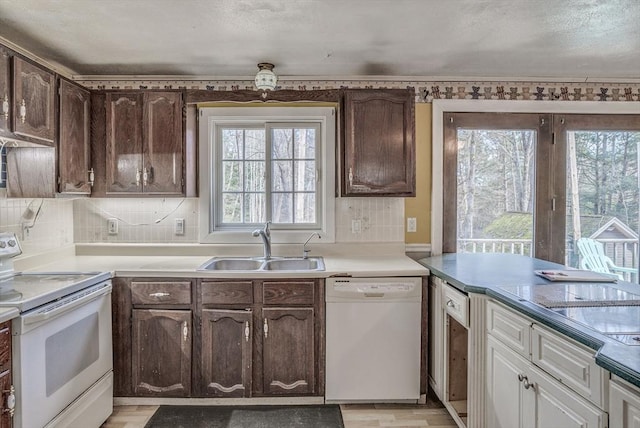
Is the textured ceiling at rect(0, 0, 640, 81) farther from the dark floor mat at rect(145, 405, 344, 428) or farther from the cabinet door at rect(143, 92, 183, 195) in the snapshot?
the dark floor mat at rect(145, 405, 344, 428)

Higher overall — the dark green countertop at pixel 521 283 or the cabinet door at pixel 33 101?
the cabinet door at pixel 33 101

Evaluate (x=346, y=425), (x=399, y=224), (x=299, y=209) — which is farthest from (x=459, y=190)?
(x=346, y=425)

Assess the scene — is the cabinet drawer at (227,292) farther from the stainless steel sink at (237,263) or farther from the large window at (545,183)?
the large window at (545,183)

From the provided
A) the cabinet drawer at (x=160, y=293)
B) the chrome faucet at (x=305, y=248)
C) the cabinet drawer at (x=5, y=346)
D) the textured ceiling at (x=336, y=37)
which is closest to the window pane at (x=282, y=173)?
the chrome faucet at (x=305, y=248)

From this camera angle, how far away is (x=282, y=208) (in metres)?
2.92

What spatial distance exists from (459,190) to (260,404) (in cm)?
206

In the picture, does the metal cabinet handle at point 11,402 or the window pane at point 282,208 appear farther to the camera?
the window pane at point 282,208

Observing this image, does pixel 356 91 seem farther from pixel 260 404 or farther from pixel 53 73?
pixel 260 404

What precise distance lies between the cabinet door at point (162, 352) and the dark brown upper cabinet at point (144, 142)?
863 mm

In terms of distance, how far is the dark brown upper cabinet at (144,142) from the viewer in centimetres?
260

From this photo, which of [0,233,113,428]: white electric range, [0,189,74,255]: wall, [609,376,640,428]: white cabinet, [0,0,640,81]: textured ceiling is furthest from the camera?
[0,189,74,255]: wall

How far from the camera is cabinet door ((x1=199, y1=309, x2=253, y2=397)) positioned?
7.50 feet

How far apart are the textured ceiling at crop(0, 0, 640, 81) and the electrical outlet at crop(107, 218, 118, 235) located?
109 cm

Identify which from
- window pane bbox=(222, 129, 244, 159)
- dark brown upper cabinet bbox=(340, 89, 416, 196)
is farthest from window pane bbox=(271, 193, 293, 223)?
dark brown upper cabinet bbox=(340, 89, 416, 196)
